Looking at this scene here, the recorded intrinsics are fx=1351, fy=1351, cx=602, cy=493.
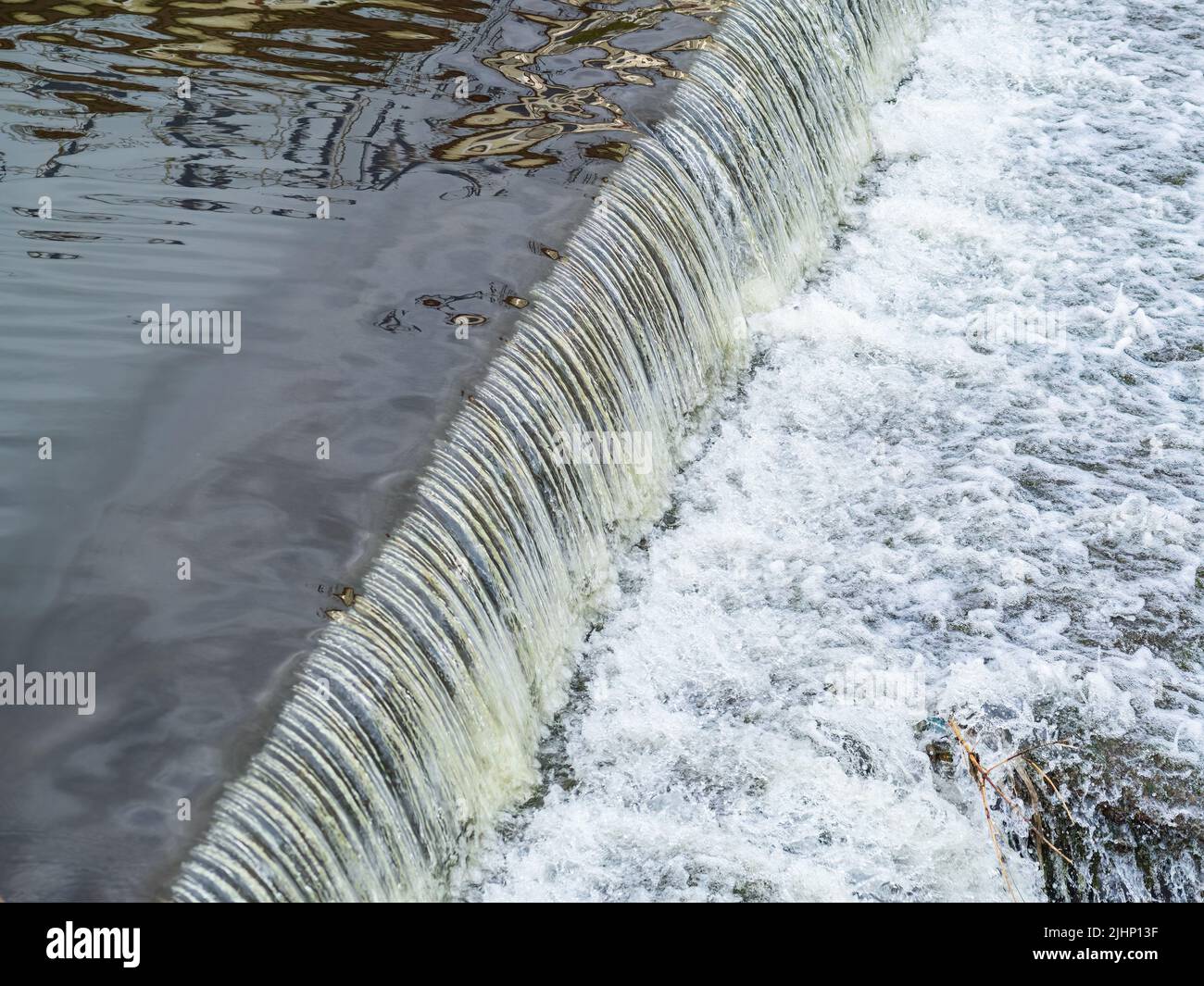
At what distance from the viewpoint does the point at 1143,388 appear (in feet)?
24.1

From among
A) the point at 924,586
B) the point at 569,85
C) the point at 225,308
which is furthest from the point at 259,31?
the point at 924,586

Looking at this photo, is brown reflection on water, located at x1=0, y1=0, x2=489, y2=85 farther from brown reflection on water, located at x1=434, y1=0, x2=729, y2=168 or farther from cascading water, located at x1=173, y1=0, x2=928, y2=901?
cascading water, located at x1=173, y1=0, x2=928, y2=901

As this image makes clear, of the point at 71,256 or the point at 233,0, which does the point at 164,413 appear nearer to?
the point at 71,256

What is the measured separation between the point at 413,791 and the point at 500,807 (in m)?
0.62

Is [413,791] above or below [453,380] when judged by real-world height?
below

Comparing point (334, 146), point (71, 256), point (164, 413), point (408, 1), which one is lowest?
point (164, 413)

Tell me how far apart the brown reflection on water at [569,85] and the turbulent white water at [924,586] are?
1.59 meters

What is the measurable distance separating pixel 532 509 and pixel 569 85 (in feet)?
10.4

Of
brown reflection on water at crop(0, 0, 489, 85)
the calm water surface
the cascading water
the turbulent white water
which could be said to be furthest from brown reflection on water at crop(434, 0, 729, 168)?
the turbulent white water

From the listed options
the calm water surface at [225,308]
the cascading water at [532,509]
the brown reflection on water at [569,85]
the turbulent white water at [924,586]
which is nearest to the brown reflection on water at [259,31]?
the calm water surface at [225,308]

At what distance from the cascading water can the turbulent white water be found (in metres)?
0.26

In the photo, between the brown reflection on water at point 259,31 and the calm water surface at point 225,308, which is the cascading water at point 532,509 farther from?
the brown reflection on water at point 259,31

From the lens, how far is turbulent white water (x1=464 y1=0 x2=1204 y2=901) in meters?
4.96

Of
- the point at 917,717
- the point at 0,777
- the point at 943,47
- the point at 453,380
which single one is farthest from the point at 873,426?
the point at 943,47
